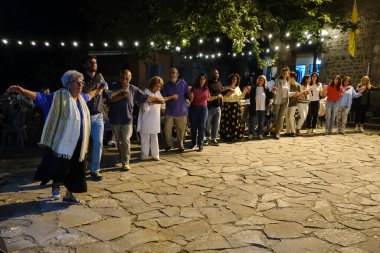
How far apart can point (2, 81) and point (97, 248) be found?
2183 centimetres

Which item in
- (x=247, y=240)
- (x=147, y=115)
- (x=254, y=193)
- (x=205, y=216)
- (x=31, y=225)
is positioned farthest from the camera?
(x=147, y=115)

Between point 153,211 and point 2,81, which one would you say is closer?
point 153,211

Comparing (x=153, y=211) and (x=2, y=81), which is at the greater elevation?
(x=2, y=81)

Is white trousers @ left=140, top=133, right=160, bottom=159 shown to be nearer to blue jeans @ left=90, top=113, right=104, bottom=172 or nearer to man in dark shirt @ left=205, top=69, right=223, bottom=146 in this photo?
blue jeans @ left=90, top=113, right=104, bottom=172

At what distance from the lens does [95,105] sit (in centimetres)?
562

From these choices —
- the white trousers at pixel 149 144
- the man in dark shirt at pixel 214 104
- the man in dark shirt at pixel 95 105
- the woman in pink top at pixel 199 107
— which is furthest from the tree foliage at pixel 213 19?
the man in dark shirt at pixel 95 105

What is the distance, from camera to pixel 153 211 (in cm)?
451

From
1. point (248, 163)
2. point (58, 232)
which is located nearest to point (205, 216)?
point (58, 232)

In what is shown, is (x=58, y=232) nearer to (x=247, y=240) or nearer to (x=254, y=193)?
(x=247, y=240)

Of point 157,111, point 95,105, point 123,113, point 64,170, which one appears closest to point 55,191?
point 64,170

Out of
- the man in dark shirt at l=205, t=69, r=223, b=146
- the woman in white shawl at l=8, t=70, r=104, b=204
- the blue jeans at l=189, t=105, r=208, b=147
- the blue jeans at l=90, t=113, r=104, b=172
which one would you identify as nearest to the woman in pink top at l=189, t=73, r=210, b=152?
the blue jeans at l=189, t=105, r=208, b=147

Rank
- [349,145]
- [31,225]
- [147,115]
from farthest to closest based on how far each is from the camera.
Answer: [349,145]
[147,115]
[31,225]

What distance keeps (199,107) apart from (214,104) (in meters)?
0.81

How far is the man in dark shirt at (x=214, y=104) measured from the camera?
8.69 meters
